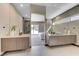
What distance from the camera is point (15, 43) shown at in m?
2.65

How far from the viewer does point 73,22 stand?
261cm

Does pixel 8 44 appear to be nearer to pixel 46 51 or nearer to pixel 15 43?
pixel 15 43

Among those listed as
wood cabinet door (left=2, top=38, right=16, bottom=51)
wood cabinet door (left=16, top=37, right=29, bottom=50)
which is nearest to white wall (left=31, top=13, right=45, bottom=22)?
wood cabinet door (left=16, top=37, right=29, bottom=50)

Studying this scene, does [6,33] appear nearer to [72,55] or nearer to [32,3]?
[32,3]

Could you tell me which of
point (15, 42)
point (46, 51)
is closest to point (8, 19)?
point (15, 42)

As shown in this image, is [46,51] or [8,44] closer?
[46,51]

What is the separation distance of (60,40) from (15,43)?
1170 millimetres

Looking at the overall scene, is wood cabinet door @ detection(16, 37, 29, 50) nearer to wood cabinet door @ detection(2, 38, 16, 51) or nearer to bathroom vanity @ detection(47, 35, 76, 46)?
wood cabinet door @ detection(2, 38, 16, 51)

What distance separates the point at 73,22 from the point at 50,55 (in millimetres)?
1012

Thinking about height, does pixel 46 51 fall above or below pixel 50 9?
below

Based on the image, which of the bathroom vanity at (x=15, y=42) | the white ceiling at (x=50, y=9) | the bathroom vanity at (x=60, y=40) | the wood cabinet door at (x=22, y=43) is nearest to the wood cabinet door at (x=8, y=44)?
the bathroom vanity at (x=15, y=42)

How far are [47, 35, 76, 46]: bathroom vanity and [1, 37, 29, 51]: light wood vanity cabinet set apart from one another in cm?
60

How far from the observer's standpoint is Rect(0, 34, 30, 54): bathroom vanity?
2600 millimetres

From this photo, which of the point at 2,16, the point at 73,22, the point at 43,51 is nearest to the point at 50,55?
the point at 43,51
